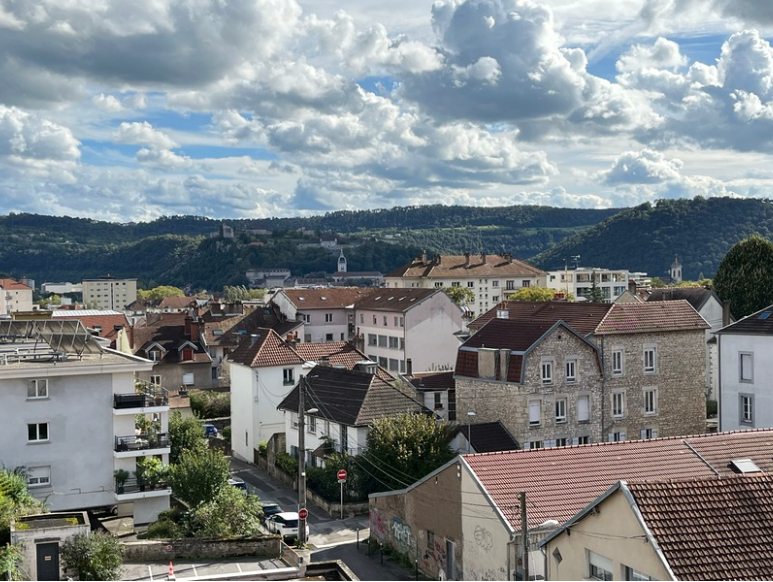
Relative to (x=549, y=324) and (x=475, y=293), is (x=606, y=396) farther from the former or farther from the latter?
(x=475, y=293)

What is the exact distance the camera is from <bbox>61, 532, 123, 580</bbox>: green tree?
78.1ft

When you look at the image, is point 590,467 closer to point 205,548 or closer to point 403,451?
point 403,451

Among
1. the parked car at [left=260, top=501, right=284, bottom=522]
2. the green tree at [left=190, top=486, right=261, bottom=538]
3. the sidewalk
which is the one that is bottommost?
the sidewalk

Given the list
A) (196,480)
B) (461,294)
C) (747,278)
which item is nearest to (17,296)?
(461,294)

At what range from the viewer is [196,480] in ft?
116

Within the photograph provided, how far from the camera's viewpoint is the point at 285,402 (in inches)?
1972

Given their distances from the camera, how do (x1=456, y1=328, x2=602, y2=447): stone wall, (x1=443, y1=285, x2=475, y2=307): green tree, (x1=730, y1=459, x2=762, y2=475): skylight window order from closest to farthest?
1. (x1=730, y1=459, x2=762, y2=475): skylight window
2. (x1=456, y1=328, x2=602, y2=447): stone wall
3. (x1=443, y1=285, x2=475, y2=307): green tree

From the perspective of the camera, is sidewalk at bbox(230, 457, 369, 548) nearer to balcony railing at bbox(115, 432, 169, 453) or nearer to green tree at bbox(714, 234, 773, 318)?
balcony railing at bbox(115, 432, 169, 453)

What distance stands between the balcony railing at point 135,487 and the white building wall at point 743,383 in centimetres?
2820

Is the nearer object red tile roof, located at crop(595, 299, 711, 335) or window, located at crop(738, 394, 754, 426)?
window, located at crop(738, 394, 754, 426)

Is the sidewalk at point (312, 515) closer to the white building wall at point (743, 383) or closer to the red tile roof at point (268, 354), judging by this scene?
the red tile roof at point (268, 354)

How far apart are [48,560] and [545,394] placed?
25978mm

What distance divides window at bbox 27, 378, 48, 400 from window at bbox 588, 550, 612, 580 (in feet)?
73.8

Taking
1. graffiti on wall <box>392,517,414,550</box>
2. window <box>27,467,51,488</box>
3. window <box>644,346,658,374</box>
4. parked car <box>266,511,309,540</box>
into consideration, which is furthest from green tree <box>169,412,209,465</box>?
window <box>644,346,658,374</box>
